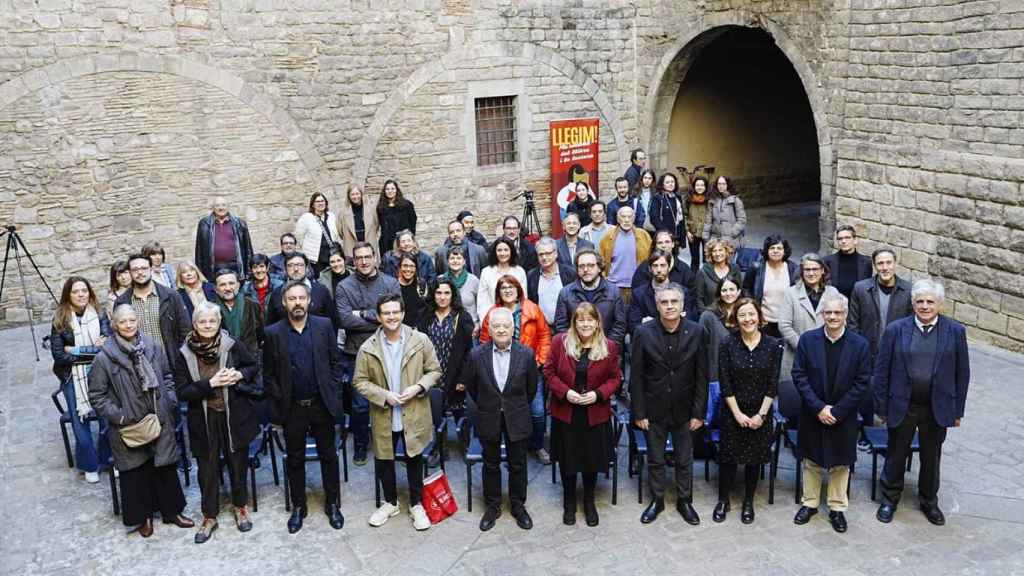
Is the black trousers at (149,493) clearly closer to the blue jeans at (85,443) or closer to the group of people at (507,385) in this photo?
the group of people at (507,385)

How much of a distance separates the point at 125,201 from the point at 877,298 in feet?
28.0

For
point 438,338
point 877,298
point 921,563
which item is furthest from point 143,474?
point 877,298

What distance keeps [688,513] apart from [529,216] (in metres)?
8.27

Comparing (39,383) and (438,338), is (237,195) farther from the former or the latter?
(438,338)

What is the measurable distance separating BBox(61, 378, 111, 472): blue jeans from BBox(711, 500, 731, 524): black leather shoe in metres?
4.16

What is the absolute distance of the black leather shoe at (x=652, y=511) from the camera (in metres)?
6.32

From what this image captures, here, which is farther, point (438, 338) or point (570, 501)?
point (438, 338)

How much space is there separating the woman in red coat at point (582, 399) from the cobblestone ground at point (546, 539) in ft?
1.15

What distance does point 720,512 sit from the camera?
632 cm

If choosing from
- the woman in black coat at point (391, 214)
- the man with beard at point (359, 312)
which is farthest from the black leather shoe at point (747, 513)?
the woman in black coat at point (391, 214)

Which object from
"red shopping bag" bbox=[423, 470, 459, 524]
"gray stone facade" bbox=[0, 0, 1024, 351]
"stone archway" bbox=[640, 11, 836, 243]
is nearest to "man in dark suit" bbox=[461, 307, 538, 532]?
"red shopping bag" bbox=[423, 470, 459, 524]

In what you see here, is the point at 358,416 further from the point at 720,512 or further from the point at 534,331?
the point at 720,512

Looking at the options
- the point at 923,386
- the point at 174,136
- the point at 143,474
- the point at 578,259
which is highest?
the point at 174,136

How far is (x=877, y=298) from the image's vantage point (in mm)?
7227
